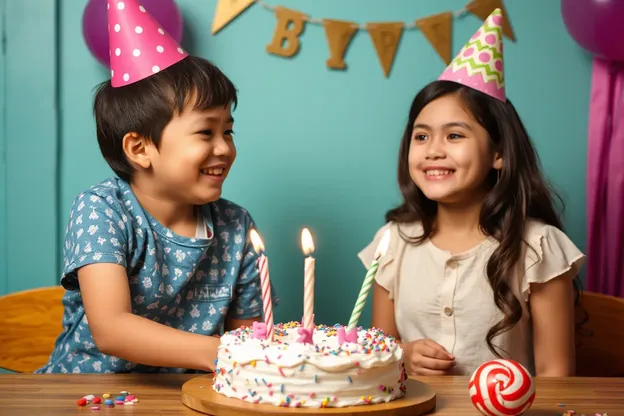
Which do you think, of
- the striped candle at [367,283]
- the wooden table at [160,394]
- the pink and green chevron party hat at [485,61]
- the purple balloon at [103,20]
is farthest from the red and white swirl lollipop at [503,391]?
the purple balloon at [103,20]

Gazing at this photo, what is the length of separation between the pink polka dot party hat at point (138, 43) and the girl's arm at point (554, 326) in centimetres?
94

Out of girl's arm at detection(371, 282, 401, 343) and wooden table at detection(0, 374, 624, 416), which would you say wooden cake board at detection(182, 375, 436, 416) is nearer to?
wooden table at detection(0, 374, 624, 416)

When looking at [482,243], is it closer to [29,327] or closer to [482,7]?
[482,7]

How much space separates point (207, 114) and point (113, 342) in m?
0.51

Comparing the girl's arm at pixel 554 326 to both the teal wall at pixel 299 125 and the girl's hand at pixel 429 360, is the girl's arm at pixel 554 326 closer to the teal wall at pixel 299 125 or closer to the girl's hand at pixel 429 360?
the girl's hand at pixel 429 360

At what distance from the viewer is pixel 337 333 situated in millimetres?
1220

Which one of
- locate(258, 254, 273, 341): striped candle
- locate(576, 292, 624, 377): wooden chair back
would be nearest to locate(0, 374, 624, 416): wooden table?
locate(258, 254, 273, 341): striped candle

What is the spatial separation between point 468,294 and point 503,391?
0.81 metres

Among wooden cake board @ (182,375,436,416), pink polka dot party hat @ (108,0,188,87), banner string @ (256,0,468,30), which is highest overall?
banner string @ (256,0,468,30)

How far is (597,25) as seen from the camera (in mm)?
2084

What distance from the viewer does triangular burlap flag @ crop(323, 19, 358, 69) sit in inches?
91.0

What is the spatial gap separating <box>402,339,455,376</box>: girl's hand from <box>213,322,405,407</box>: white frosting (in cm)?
49

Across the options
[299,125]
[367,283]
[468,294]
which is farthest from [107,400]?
[299,125]

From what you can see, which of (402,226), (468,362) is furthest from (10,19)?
(468,362)
